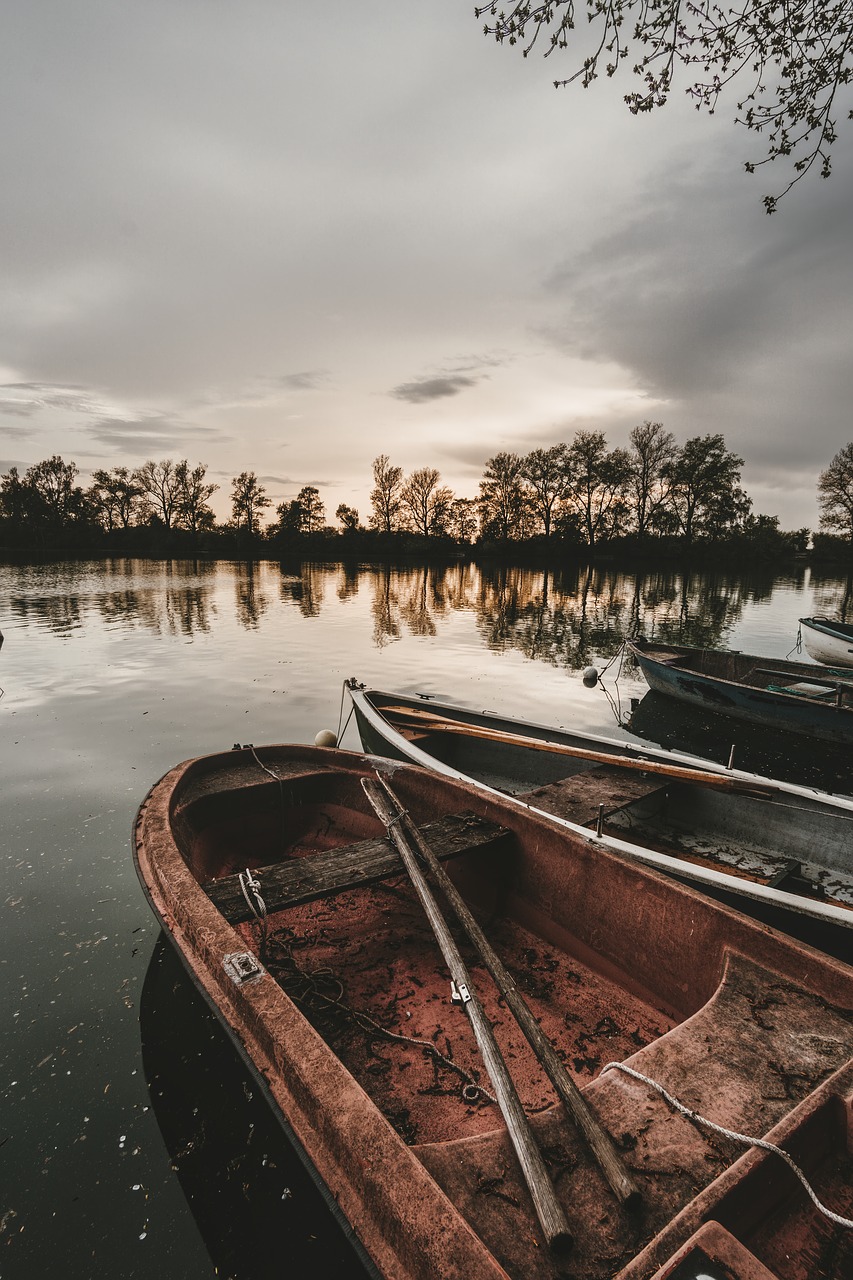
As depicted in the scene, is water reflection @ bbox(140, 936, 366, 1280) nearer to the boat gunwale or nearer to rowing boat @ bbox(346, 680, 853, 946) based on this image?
the boat gunwale

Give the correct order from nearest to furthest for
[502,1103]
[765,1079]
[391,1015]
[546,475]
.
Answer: [502,1103] < [765,1079] < [391,1015] < [546,475]

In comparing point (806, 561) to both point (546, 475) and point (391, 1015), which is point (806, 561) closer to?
point (546, 475)

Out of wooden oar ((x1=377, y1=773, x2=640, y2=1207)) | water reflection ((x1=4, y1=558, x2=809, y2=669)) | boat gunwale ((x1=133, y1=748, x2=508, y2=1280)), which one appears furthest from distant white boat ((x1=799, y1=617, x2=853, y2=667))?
boat gunwale ((x1=133, y1=748, x2=508, y2=1280))

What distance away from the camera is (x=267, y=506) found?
111 meters

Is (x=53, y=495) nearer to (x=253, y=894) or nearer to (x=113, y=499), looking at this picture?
(x=113, y=499)

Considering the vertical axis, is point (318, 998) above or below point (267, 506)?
below

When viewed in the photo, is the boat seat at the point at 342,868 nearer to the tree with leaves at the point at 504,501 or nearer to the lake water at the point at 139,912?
the lake water at the point at 139,912

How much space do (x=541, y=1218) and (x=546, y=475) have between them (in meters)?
82.4

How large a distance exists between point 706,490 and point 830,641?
201 ft

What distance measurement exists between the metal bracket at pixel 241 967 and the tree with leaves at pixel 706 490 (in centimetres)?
7836

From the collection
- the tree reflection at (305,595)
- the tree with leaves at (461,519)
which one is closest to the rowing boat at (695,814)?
the tree reflection at (305,595)

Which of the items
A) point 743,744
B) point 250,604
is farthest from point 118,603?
point 743,744

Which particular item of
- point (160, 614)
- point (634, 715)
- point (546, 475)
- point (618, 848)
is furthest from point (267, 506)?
point (618, 848)

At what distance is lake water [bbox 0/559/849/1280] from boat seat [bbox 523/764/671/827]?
3158mm
